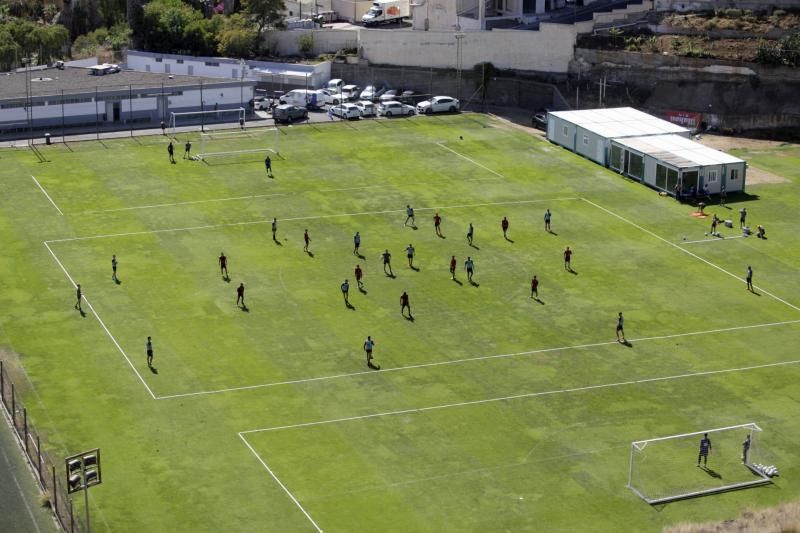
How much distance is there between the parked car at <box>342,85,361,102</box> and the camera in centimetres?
13338

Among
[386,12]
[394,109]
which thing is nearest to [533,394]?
[394,109]

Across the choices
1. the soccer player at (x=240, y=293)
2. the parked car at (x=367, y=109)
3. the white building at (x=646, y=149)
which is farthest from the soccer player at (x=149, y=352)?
the parked car at (x=367, y=109)

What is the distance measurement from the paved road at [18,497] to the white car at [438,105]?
68.9 metres

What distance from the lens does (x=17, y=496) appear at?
202 feet

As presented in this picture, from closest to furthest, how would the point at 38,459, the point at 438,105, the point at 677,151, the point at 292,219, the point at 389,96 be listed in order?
the point at 38,459
the point at 292,219
the point at 677,151
the point at 438,105
the point at 389,96

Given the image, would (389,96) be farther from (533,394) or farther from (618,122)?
(533,394)

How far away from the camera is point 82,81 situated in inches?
5098

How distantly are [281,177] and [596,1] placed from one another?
167 ft

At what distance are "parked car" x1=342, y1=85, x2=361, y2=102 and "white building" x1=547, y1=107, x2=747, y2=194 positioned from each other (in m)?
21.0

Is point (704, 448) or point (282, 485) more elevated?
point (704, 448)

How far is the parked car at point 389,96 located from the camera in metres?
132

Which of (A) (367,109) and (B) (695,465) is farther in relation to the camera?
(A) (367,109)

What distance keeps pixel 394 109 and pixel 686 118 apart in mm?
24137

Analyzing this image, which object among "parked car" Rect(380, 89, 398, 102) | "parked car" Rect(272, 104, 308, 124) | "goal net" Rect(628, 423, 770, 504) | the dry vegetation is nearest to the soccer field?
"goal net" Rect(628, 423, 770, 504)
